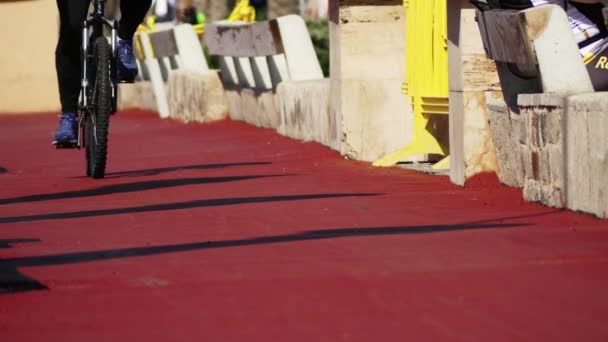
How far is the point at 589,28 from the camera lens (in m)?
9.68

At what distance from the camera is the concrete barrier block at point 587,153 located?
7.75 meters

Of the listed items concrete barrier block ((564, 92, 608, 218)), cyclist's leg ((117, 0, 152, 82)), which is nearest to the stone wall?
cyclist's leg ((117, 0, 152, 82))

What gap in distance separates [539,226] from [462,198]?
1.73 m

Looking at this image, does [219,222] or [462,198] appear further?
[462,198]

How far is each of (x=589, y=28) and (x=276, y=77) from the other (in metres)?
8.80

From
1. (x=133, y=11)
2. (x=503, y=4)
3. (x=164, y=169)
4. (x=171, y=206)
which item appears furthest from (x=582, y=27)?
(x=164, y=169)

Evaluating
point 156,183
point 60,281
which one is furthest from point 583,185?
point 156,183

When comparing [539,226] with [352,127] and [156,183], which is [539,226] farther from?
[352,127]

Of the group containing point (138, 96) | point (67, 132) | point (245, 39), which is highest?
point (67, 132)

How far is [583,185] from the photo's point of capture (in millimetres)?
8023

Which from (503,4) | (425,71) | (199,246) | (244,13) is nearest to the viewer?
(199,246)

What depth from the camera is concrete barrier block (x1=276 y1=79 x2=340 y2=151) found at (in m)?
14.6

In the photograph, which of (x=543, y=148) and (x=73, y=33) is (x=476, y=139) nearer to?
(x=543, y=148)

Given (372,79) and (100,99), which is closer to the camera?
(100,99)
